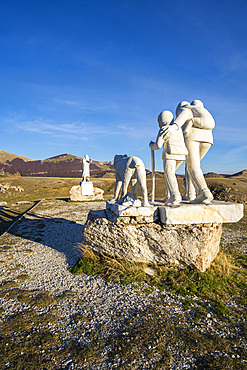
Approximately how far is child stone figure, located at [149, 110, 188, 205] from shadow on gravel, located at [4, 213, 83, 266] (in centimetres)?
352

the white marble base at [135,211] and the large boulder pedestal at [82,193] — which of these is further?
the large boulder pedestal at [82,193]

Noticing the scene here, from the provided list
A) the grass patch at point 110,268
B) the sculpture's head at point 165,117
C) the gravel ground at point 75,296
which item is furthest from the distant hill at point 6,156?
the sculpture's head at point 165,117

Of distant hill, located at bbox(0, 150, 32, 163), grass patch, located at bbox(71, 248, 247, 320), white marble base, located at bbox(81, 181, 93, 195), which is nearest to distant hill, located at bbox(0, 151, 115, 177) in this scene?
distant hill, located at bbox(0, 150, 32, 163)

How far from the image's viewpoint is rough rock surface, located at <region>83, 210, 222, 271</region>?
16.4ft

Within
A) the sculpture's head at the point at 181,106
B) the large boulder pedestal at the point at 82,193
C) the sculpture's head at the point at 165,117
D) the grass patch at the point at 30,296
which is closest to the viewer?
the grass patch at the point at 30,296

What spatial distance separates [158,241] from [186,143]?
282 centimetres

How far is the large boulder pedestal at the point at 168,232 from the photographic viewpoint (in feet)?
16.3

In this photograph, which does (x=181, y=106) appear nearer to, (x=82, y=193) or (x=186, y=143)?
(x=186, y=143)

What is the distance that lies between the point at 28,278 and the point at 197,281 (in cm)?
414

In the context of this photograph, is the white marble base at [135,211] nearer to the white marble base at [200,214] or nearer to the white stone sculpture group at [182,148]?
the white stone sculpture group at [182,148]

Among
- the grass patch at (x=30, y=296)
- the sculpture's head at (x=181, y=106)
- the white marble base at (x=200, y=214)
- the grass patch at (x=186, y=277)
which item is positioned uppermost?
the sculpture's head at (x=181, y=106)

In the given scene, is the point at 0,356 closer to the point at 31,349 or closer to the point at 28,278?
the point at 31,349

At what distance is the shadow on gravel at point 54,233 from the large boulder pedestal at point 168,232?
72.0 inches

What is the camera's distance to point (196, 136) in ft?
18.7
